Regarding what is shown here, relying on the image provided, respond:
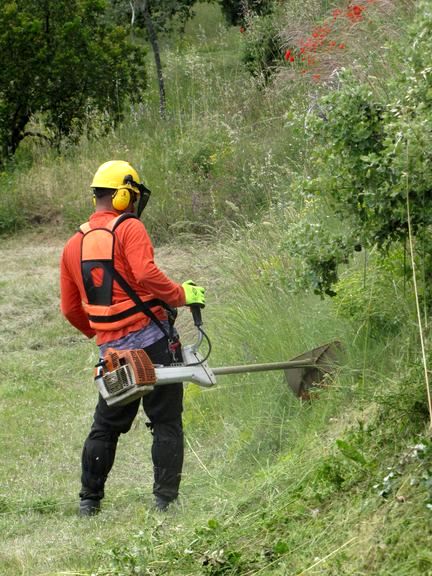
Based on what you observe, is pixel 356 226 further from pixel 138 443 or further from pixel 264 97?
pixel 264 97

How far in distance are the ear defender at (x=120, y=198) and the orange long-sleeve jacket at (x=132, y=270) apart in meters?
0.07

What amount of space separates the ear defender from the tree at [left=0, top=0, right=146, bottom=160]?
1087 centimetres

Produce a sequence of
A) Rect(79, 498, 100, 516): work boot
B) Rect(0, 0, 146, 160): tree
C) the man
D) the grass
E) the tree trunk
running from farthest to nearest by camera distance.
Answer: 1. the tree trunk
2. Rect(0, 0, 146, 160): tree
3. Rect(79, 498, 100, 516): work boot
4. the man
5. the grass

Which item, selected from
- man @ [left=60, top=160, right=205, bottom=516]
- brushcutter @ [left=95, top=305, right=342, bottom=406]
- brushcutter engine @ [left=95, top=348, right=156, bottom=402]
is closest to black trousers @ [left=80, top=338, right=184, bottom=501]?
man @ [left=60, top=160, right=205, bottom=516]

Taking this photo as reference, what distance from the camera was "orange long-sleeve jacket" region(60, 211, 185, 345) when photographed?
6.60 m

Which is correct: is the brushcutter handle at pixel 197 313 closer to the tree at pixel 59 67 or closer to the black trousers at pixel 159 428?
the black trousers at pixel 159 428

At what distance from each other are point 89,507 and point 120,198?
187 cm

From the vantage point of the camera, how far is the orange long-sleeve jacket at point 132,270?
6598 millimetres

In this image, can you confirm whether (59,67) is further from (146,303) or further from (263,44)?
(146,303)

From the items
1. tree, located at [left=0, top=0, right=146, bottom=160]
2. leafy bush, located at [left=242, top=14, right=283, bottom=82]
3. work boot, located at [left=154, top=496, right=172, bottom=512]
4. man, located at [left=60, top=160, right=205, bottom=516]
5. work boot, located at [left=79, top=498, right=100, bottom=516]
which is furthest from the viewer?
tree, located at [left=0, top=0, right=146, bottom=160]

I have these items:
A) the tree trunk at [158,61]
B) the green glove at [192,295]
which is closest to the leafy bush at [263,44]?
the tree trunk at [158,61]

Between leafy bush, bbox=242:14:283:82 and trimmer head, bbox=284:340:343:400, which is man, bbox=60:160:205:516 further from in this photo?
leafy bush, bbox=242:14:283:82

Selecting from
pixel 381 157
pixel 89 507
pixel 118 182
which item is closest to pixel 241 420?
pixel 89 507

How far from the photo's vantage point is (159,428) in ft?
22.7
